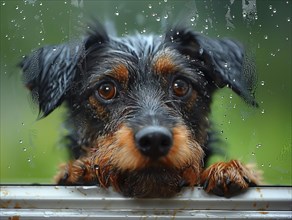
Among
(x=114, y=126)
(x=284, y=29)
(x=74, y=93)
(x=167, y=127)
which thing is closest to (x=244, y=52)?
(x=284, y=29)

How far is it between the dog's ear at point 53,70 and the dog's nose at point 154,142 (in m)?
0.48

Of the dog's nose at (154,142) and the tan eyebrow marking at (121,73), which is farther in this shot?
the tan eyebrow marking at (121,73)

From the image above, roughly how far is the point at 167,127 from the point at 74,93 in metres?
0.65

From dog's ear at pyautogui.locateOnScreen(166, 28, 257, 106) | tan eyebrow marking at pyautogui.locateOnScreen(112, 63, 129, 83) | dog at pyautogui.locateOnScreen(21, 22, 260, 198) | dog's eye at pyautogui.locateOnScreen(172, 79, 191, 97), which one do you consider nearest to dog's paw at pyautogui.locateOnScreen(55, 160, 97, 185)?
dog at pyautogui.locateOnScreen(21, 22, 260, 198)

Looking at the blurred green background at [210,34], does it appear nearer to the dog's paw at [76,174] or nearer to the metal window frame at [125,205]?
the dog's paw at [76,174]

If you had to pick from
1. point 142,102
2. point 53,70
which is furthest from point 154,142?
point 53,70

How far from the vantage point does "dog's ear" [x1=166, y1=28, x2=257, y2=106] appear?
255 centimetres

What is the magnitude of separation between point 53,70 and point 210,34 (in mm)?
793

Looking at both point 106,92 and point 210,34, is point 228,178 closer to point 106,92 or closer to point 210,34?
point 210,34

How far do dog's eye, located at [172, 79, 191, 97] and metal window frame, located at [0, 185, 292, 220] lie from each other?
0.82m

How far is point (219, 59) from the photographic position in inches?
113

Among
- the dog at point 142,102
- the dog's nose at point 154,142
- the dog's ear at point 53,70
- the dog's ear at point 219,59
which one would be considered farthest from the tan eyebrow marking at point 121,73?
the dog's nose at point 154,142

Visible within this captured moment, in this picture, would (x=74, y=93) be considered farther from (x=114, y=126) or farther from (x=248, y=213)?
(x=248, y=213)

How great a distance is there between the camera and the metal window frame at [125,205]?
2.09 metres
